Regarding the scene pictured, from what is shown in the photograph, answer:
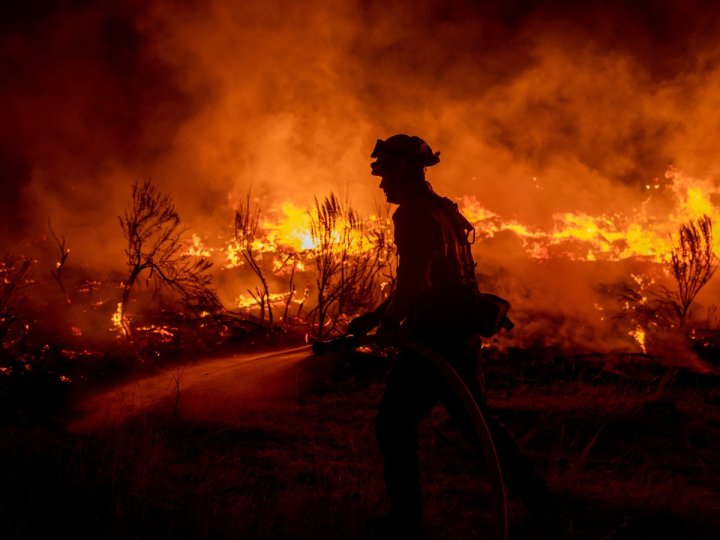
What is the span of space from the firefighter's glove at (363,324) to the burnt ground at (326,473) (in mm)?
936

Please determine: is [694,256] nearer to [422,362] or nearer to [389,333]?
[422,362]

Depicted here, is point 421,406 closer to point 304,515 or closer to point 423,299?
point 423,299

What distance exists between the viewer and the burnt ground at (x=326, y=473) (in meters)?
2.58

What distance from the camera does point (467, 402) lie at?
227 cm

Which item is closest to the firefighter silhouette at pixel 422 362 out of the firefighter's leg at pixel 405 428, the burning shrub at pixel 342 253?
the firefighter's leg at pixel 405 428

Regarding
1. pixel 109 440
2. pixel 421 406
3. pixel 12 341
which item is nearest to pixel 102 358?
pixel 12 341

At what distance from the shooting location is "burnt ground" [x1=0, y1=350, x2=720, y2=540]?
2.58 metres

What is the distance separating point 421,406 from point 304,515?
898 mm

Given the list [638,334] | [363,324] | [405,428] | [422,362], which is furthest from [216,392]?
[638,334]

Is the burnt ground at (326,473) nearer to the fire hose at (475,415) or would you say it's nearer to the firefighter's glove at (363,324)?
the fire hose at (475,415)

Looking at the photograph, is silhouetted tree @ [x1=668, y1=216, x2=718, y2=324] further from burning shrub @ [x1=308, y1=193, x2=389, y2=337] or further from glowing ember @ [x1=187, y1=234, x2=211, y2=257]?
glowing ember @ [x1=187, y1=234, x2=211, y2=257]

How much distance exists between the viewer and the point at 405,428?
8.15 feet

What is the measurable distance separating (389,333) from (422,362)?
0.25 meters

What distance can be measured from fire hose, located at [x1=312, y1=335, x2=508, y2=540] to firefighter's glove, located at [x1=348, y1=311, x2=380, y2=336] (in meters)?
0.12
